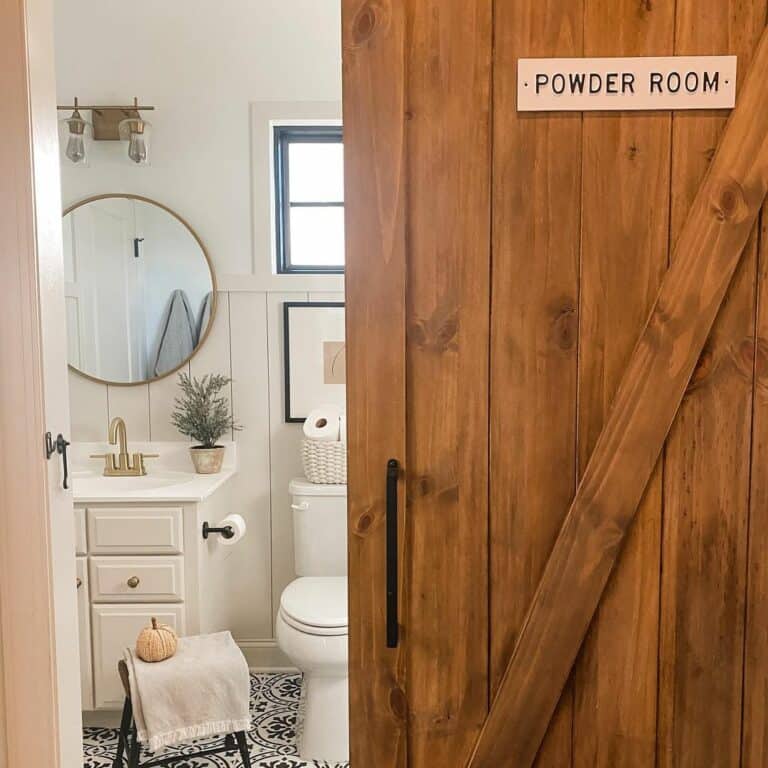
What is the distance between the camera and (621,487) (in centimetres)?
108

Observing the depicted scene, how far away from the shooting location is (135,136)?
2459mm

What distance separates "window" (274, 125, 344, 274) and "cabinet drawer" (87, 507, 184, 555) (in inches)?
40.6

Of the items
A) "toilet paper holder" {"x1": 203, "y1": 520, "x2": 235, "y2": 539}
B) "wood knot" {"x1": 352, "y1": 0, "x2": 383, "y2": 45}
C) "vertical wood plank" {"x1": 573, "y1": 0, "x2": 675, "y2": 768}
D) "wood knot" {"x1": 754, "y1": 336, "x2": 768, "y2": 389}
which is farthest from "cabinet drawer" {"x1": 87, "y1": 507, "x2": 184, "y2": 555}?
"wood knot" {"x1": 754, "y1": 336, "x2": 768, "y2": 389}

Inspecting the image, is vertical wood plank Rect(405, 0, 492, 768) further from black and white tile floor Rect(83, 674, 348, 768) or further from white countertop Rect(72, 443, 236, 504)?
white countertop Rect(72, 443, 236, 504)

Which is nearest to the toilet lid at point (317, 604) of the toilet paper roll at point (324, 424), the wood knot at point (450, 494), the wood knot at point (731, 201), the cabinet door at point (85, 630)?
the toilet paper roll at point (324, 424)

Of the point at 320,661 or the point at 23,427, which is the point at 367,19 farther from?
the point at 320,661

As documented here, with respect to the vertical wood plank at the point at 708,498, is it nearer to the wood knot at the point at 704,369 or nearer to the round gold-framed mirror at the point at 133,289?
the wood knot at the point at 704,369

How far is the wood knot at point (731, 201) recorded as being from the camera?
104 cm

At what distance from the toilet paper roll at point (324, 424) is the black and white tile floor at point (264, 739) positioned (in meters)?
0.92

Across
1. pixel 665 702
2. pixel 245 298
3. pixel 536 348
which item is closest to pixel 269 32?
pixel 245 298

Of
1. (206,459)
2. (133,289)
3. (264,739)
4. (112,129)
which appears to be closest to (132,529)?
(206,459)

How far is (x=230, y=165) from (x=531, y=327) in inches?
71.1

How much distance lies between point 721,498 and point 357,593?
588 mm

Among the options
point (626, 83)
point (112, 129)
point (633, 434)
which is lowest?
point (633, 434)
